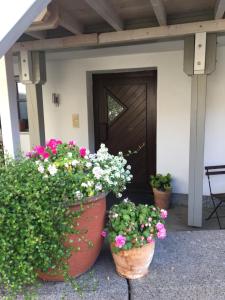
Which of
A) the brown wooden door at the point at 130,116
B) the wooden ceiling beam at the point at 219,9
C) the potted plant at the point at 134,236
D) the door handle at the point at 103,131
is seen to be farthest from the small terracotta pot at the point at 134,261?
the door handle at the point at 103,131

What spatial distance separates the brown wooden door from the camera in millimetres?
4332

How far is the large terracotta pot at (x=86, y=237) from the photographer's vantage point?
1181 mm

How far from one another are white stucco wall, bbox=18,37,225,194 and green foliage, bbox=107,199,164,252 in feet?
9.43

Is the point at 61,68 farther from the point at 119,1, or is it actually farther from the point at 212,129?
the point at 212,129

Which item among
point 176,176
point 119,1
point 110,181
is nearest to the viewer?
point 110,181

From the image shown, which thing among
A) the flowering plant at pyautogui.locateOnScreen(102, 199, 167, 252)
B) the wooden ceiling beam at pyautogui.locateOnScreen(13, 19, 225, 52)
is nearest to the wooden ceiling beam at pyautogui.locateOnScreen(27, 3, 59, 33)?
the wooden ceiling beam at pyautogui.locateOnScreen(13, 19, 225, 52)

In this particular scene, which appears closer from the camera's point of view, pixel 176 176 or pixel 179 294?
pixel 179 294

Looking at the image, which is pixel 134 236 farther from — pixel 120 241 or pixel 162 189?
pixel 162 189

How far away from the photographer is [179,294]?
1162mm

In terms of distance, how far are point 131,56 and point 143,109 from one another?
34.6 inches

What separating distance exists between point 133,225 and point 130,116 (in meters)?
3.40

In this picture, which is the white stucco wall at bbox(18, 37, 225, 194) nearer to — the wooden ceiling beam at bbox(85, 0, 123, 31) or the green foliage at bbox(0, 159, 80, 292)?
the wooden ceiling beam at bbox(85, 0, 123, 31)

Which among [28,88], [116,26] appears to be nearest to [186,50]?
[116,26]

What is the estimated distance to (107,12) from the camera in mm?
2441
